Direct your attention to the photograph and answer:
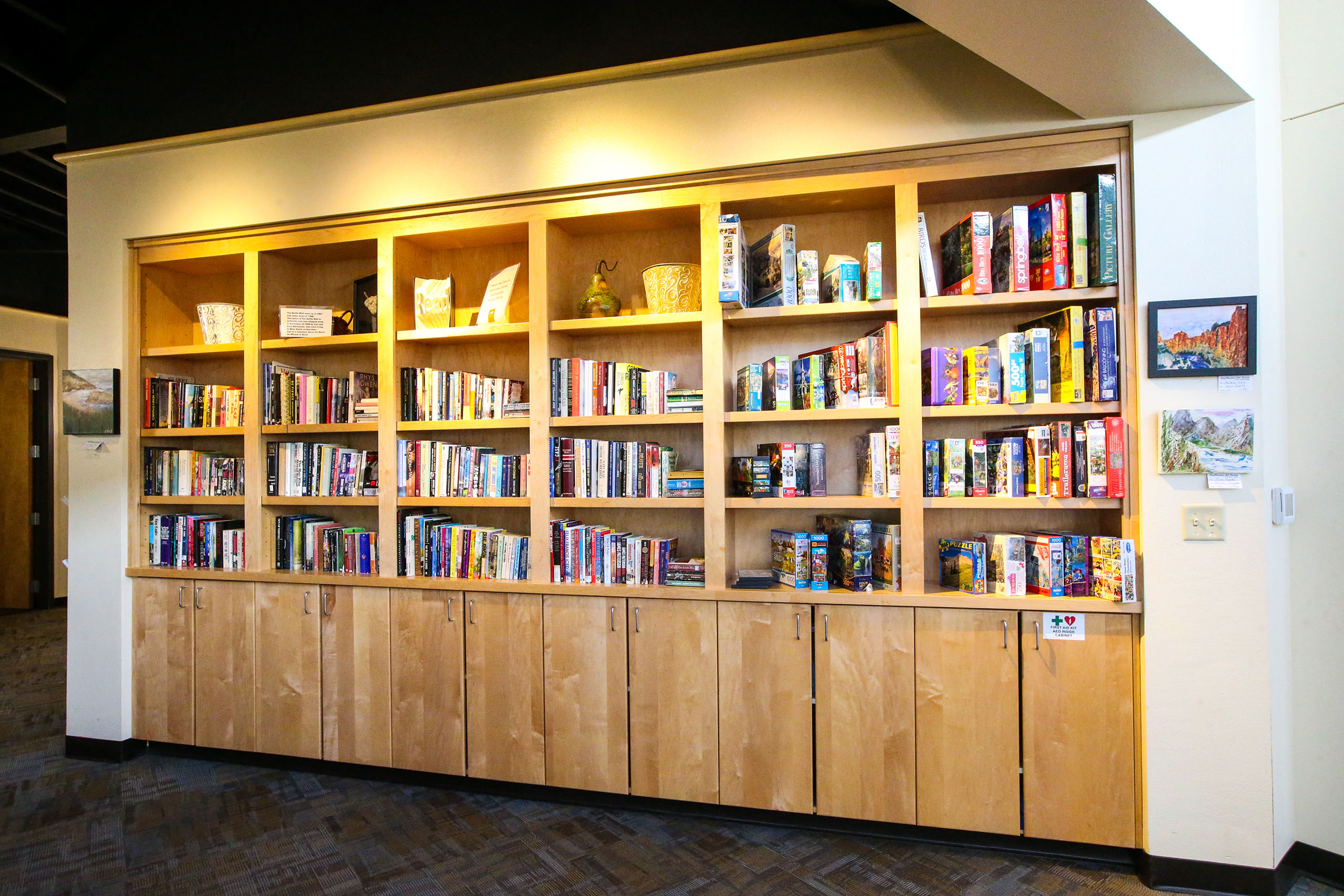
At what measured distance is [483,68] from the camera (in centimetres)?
297

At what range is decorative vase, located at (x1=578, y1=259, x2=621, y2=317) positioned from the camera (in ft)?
9.80

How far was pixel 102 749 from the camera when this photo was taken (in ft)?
11.2

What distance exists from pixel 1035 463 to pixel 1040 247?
85 cm

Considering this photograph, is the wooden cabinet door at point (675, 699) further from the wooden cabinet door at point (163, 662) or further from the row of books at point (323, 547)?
the wooden cabinet door at point (163, 662)

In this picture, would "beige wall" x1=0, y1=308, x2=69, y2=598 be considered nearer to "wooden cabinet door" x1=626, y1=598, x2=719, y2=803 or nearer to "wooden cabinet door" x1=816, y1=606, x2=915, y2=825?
"wooden cabinet door" x1=626, y1=598, x2=719, y2=803

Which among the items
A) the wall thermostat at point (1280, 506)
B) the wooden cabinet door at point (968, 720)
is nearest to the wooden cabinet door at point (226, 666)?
the wooden cabinet door at point (968, 720)

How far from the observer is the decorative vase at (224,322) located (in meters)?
3.51

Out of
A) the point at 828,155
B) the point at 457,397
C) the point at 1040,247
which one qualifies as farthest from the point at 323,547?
the point at 1040,247

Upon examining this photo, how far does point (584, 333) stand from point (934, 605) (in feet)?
6.44

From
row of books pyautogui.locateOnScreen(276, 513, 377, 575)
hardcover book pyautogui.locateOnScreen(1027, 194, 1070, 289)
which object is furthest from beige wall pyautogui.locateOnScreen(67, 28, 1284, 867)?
row of books pyautogui.locateOnScreen(276, 513, 377, 575)

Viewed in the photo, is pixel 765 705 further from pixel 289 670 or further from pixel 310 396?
pixel 310 396

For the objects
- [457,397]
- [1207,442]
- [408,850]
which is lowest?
[408,850]

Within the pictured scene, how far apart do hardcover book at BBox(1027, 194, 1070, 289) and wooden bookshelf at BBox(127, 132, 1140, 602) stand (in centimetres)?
7

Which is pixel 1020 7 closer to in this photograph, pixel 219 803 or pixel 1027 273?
pixel 1027 273
